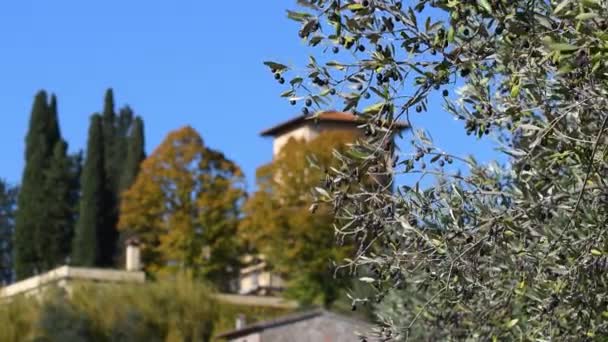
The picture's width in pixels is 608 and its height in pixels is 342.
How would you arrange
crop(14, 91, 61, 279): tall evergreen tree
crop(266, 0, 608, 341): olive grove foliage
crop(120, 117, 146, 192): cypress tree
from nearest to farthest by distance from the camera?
crop(266, 0, 608, 341): olive grove foliage < crop(14, 91, 61, 279): tall evergreen tree < crop(120, 117, 146, 192): cypress tree

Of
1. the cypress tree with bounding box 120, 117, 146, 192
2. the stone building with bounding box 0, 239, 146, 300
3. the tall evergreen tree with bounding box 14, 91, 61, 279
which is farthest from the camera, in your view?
the cypress tree with bounding box 120, 117, 146, 192

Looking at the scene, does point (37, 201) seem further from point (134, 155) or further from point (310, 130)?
point (310, 130)

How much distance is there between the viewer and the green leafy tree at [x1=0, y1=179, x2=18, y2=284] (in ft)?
341

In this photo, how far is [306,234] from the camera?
244ft

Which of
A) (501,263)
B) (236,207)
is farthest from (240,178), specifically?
(501,263)

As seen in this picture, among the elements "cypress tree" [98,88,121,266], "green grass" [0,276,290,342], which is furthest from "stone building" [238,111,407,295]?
"green grass" [0,276,290,342]

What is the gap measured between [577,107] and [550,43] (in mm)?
937

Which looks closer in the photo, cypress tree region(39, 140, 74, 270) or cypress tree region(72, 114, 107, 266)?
cypress tree region(72, 114, 107, 266)

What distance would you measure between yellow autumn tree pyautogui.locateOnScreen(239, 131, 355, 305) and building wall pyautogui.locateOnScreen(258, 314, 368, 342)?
2339 cm

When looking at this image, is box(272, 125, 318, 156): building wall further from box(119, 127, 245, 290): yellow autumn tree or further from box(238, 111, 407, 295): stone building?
box(119, 127, 245, 290): yellow autumn tree

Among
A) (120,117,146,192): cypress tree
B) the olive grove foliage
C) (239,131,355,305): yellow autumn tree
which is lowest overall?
the olive grove foliage

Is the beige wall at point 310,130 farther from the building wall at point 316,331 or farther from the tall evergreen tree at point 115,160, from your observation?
the building wall at point 316,331

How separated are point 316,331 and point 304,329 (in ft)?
1.29

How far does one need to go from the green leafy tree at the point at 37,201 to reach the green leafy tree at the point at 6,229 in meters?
11.2
